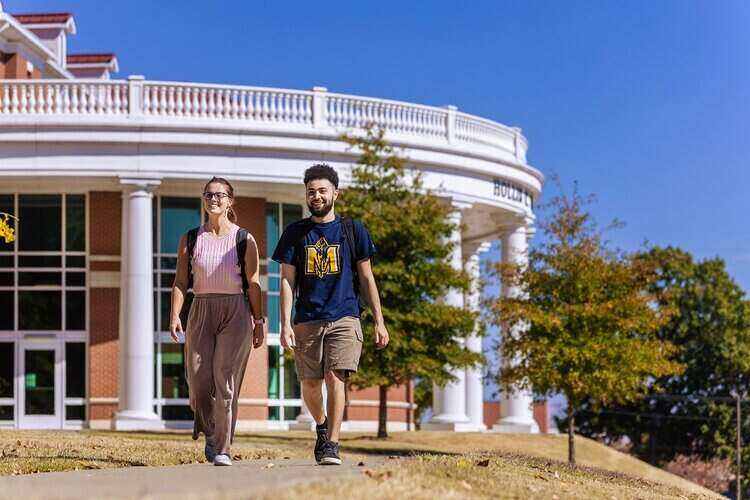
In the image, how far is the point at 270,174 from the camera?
34.5m

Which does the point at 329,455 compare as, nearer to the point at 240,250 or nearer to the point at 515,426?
the point at 240,250

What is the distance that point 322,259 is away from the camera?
1044cm

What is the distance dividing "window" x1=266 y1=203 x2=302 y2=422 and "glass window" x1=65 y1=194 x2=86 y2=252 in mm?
4909

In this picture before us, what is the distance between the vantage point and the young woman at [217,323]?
35.0ft

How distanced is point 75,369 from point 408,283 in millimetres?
11181

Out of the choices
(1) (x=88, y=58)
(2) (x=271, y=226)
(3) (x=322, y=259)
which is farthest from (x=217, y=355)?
(1) (x=88, y=58)

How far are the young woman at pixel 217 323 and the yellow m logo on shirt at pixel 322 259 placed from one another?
510mm

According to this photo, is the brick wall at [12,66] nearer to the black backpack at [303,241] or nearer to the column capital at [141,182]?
the column capital at [141,182]

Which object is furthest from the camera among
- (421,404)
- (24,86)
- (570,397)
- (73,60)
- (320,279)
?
(421,404)

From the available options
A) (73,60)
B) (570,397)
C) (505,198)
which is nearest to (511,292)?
(505,198)

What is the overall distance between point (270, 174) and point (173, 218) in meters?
Answer: 3.36

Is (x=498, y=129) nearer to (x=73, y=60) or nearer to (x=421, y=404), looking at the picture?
(x=73, y=60)

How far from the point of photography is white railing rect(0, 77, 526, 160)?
3394 cm

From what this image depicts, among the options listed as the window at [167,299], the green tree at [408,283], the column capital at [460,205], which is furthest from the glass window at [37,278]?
the column capital at [460,205]
